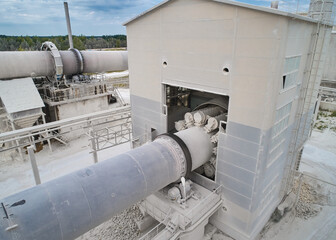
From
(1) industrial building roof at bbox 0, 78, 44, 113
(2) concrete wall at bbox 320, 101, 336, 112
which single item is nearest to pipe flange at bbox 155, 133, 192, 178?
(1) industrial building roof at bbox 0, 78, 44, 113

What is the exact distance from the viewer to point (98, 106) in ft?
72.6

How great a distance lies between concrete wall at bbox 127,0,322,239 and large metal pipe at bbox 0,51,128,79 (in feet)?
41.8

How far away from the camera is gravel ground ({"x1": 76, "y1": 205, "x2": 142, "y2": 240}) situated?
10102mm

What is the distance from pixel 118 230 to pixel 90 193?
530 centimetres

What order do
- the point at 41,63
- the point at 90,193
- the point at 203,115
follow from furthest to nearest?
the point at 41,63
the point at 203,115
the point at 90,193

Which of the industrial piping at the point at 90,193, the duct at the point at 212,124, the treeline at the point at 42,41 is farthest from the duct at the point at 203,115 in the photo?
the treeline at the point at 42,41

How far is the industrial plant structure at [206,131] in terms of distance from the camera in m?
6.00

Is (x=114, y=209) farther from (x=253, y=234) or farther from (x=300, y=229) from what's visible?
(x=300, y=229)

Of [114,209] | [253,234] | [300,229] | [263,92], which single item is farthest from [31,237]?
[300,229]

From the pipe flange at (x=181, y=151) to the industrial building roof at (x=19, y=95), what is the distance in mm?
12407

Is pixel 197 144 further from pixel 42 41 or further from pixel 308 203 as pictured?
pixel 42 41

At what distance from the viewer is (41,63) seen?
19.5 metres

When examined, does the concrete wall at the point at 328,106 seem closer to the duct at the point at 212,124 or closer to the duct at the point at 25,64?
the duct at the point at 212,124

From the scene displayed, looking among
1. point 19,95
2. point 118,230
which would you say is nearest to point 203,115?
point 118,230
